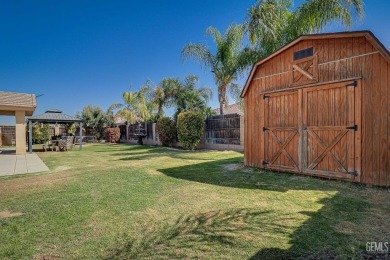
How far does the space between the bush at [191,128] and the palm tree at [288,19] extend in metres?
4.50

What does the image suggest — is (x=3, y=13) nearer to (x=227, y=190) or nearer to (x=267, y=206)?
(x=227, y=190)

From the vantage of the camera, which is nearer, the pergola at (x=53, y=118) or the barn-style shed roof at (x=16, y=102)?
the barn-style shed roof at (x=16, y=102)

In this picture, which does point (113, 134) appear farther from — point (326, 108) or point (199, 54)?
point (326, 108)

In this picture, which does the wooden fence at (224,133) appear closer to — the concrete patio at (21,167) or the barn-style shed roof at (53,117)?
the barn-style shed roof at (53,117)

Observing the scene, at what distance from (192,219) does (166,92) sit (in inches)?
658

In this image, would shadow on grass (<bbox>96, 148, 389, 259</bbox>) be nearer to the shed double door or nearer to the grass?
the grass

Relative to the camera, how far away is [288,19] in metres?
10.1

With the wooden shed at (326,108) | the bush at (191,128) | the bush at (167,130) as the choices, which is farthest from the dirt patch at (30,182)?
the bush at (167,130)

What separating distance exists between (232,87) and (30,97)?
1302cm

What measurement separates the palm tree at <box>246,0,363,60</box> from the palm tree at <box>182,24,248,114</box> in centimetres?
164

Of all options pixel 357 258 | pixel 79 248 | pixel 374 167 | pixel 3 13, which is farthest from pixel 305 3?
pixel 3 13

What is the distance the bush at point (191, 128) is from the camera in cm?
1262

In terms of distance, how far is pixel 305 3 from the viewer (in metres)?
8.92

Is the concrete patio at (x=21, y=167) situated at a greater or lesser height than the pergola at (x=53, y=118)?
lesser
